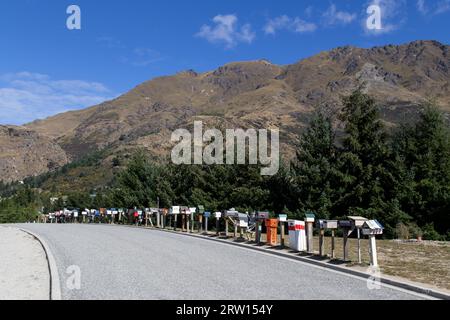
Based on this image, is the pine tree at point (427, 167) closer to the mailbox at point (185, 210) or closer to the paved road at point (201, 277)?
the mailbox at point (185, 210)

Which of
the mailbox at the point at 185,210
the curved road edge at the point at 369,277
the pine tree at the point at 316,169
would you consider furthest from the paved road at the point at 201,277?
the pine tree at the point at 316,169

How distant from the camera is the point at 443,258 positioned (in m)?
16.0

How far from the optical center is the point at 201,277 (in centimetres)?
1183

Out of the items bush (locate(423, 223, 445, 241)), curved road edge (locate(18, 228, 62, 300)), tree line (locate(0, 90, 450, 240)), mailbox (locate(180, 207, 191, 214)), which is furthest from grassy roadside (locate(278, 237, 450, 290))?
tree line (locate(0, 90, 450, 240))

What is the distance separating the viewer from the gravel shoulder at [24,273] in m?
10.1

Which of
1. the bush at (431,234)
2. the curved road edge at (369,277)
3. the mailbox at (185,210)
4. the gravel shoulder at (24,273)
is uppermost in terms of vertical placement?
the mailbox at (185,210)

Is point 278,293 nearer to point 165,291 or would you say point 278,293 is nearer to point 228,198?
point 165,291

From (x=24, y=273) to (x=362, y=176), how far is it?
30175mm

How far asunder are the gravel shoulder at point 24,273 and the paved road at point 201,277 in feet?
1.50

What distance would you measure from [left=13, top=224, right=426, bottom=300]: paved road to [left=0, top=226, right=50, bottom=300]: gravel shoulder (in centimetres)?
46

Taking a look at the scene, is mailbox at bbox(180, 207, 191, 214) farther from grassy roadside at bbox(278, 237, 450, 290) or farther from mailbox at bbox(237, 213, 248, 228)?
grassy roadside at bbox(278, 237, 450, 290)
